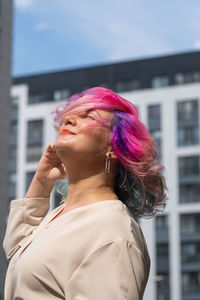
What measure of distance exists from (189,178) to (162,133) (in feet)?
14.3

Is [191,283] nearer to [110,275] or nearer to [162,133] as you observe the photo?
[162,133]

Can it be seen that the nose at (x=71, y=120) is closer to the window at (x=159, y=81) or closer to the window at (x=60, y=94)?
the window at (x=159, y=81)

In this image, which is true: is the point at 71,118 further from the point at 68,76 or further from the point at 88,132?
the point at 68,76

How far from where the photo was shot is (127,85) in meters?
52.6

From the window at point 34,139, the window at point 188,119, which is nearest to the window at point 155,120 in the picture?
the window at point 188,119

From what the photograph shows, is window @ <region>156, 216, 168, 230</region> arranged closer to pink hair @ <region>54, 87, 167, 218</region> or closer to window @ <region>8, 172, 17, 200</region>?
window @ <region>8, 172, 17, 200</region>

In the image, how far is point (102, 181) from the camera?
228cm

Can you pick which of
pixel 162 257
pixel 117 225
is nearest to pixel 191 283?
pixel 162 257

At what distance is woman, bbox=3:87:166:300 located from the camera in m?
1.95

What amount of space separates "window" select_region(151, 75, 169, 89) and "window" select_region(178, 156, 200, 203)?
7197 mm

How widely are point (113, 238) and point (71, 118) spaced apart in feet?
1.77

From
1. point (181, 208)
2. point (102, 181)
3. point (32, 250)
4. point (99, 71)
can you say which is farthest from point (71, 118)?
A: point (99, 71)

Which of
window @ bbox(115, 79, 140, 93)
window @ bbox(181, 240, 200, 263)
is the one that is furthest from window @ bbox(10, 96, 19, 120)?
window @ bbox(181, 240, 200, 263)

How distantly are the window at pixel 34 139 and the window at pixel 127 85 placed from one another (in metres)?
7.64
